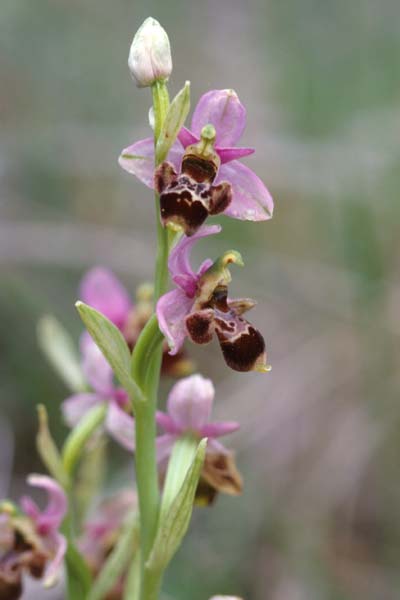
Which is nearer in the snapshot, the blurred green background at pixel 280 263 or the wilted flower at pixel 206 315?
the wilted flower at pixel 206 315

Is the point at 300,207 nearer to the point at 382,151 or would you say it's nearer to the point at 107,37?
the point at 382,151

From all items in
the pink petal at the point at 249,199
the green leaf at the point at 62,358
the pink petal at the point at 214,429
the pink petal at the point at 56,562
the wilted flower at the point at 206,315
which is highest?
the pink petal at the point at 249,199

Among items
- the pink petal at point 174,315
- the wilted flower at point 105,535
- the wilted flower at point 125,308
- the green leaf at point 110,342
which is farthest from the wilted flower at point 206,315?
the wilted flower at point 105,535

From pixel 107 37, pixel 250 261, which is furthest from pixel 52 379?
pixel 107 37

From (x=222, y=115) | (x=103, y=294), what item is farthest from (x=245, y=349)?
(x=103, y=294)

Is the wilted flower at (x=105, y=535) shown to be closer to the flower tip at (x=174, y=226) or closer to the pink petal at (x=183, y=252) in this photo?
the pink petal at (x=183, y=252)

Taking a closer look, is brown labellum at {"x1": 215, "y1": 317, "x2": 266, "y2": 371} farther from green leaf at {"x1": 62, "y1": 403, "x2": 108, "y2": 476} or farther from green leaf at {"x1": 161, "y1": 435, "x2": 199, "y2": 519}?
green leaf at {"x1": 62, "y1": 403, "x2": 108, "y2": 476}
